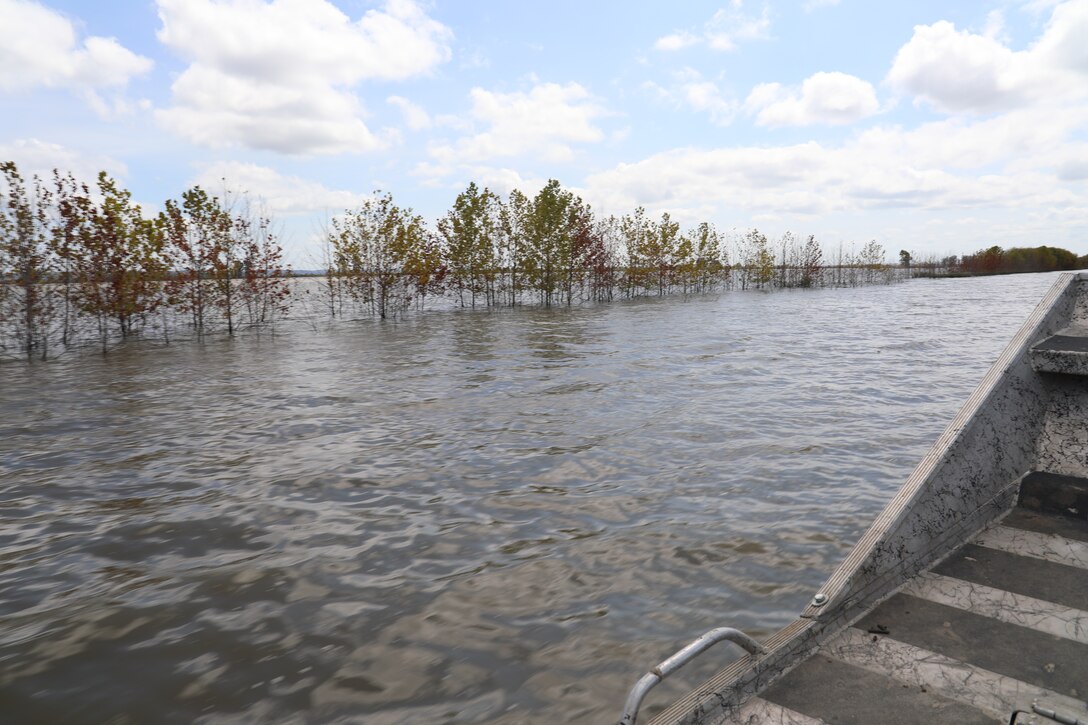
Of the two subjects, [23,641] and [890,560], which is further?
[23,641]

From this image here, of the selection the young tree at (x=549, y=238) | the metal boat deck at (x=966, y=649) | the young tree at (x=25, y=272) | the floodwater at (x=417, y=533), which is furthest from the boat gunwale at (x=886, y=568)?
the young tree at (x=549, y=238)

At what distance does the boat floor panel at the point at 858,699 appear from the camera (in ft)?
6.26

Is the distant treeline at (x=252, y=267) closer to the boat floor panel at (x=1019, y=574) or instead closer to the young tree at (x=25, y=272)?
the young tree at (x=25, y=272)

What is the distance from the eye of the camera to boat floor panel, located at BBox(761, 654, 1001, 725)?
75.1 inches

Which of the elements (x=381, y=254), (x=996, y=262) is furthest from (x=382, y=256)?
(x=996, y=262)

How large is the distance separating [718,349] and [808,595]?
12.2 metres

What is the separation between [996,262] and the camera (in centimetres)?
9069

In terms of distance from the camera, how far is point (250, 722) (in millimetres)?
2826

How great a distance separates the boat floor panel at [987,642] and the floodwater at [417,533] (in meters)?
1.04

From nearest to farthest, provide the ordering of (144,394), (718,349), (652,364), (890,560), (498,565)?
(890,560) → (498,565) → (144,394) → (652,364) → (718,349)

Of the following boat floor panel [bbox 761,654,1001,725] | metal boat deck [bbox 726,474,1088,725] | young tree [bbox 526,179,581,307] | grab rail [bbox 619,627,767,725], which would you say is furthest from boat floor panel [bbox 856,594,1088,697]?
young tree [bbox 526,179,581,307]

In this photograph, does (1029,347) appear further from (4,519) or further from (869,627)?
(4,519)

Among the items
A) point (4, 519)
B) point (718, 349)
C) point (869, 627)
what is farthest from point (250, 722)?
point (718, 349)

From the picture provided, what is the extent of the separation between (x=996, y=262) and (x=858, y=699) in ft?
369
